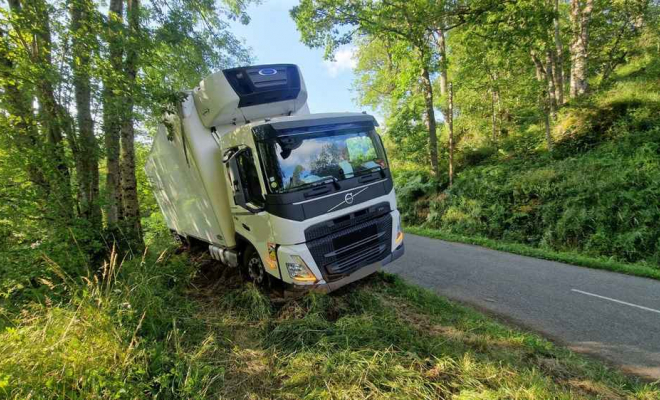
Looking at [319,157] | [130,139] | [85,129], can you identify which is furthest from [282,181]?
[130,139]

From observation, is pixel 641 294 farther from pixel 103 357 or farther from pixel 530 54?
pixel 530 54

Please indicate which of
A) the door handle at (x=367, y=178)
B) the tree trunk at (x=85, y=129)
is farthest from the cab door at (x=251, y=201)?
the tree trunk at (x=85, y=129)

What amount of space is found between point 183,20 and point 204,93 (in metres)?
3.04

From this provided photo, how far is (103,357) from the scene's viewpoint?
2.43 m

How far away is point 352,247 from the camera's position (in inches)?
166

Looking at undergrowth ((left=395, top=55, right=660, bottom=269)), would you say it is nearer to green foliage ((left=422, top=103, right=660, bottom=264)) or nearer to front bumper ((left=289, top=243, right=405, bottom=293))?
green foliage ((left=422, top=103, right=660, bottom=264))

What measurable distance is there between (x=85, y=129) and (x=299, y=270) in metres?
4.72

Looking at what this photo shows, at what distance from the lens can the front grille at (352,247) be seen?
3.99 metres

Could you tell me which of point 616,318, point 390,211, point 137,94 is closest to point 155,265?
point 137,94

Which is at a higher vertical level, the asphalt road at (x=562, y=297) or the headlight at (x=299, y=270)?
the headlight at (x=299, y=270)

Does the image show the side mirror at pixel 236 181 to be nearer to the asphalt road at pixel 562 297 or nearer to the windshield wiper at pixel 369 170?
the windshield wiper at pixel 369 170

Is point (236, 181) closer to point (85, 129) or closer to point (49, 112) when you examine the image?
point (85, 129)

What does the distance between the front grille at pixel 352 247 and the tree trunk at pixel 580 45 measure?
11843 millimetres

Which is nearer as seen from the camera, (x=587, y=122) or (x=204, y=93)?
(x=204, y=93)
